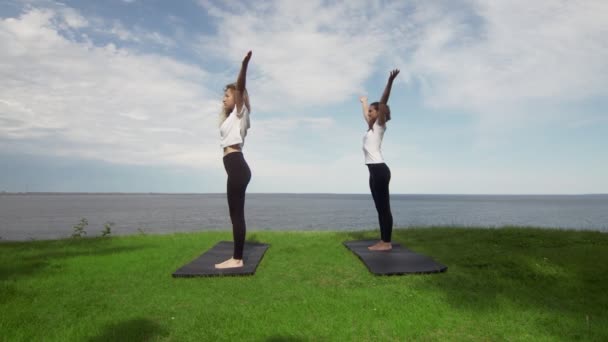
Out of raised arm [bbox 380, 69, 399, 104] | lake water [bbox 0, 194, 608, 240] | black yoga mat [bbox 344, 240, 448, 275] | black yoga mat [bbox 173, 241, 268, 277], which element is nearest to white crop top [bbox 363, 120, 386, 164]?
raised arm [bbox 380, 69, 399, 104]

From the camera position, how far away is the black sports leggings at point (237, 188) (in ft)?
18.6

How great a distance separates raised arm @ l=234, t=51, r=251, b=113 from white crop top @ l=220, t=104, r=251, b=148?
10cm

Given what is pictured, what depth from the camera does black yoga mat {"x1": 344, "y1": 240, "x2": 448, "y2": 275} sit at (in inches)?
205

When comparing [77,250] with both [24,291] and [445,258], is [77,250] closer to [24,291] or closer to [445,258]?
[24,291]

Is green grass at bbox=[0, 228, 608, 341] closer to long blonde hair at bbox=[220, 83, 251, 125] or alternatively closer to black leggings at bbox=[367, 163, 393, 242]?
black leggings at bbox=[367, 163, 393, 242]

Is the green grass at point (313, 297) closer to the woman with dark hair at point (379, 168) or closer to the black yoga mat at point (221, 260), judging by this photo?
the black yoga mat at point (221, 260)

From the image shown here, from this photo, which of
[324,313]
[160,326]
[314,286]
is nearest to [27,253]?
[160,326]

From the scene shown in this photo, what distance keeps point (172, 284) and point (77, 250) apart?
3642mm

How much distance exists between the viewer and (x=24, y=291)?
4.52 metres

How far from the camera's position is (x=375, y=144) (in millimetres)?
6902

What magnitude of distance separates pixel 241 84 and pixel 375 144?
2815 mm

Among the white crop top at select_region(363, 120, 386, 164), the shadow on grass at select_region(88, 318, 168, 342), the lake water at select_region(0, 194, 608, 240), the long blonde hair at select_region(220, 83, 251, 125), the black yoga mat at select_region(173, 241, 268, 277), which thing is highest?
the long blonde hair at select_region(220, 83, 251, 125)

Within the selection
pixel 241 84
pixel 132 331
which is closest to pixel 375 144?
pixel 241 84

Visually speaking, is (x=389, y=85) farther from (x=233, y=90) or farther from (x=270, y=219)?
(x=270, y=219)
